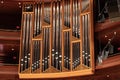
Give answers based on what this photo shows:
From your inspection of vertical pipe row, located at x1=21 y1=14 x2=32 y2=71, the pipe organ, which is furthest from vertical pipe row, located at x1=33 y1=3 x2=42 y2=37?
vertical pipe row, located at x1=21 y1=14 x2=32 y2=71

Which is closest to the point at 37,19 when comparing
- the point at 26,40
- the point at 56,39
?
the point at 26,40

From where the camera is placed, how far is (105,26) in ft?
31.2

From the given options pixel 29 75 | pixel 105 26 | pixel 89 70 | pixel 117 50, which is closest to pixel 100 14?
pixel 105 26

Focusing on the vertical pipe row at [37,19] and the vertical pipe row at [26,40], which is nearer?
the vertical pipe row at [26,40]

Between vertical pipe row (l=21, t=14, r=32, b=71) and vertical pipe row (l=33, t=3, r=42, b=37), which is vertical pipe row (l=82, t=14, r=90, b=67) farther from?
vertical pipe row (l=21, t=14, r=32, b=71)

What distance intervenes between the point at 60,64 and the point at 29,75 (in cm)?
95

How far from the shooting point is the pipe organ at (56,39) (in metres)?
9.41

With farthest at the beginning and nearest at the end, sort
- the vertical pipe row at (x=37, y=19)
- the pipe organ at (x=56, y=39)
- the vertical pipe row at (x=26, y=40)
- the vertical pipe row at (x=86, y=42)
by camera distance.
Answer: the vertical pipe row at (x=37, y=19), the vertical pipe row at (x=26, y=40), the pipe organ at (x=56, y=39), the vertical pipe row at (x=86, y=42)

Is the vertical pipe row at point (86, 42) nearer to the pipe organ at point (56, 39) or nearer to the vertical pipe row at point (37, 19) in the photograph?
the pipe organ at point (56, 39)

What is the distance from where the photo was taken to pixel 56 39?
9930 mm

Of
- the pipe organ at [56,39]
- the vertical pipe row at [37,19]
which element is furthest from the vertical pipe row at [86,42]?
the vertical pipe row at [37,19]

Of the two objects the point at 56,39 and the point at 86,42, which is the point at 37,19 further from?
the point at 86,42

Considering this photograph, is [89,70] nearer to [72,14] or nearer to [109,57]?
[109,57]

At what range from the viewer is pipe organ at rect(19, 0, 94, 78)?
30.9 ft
